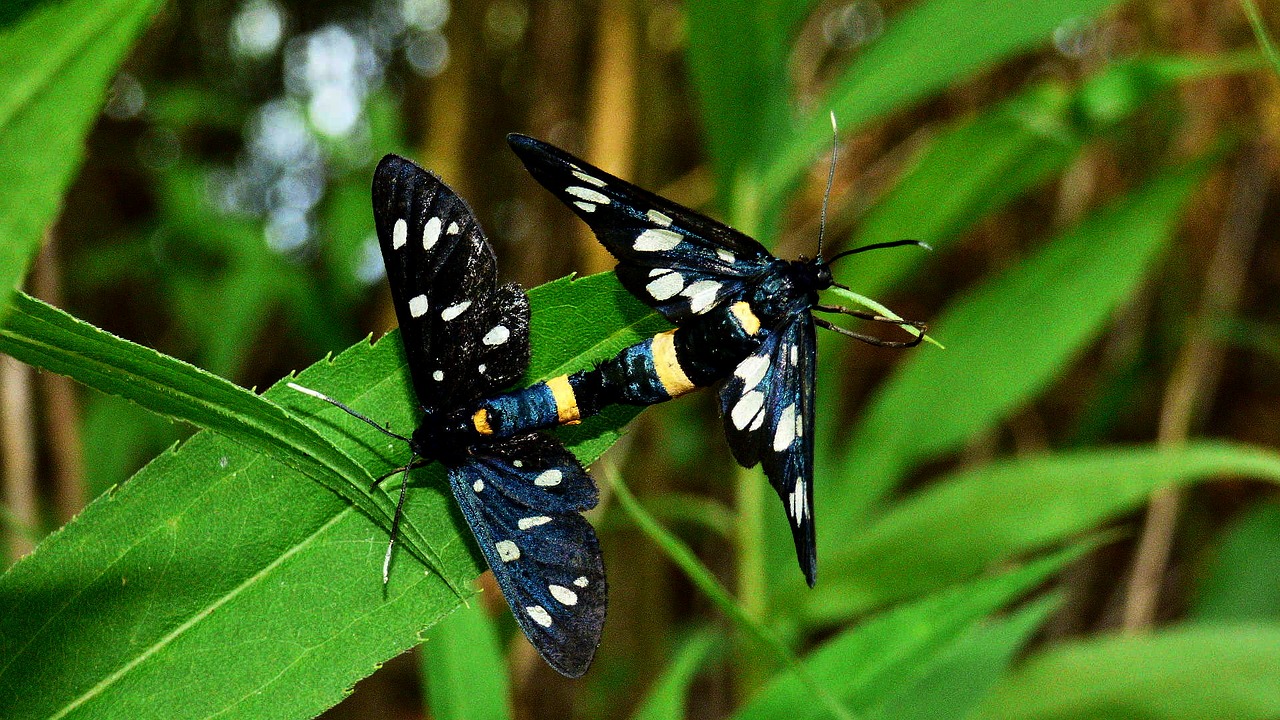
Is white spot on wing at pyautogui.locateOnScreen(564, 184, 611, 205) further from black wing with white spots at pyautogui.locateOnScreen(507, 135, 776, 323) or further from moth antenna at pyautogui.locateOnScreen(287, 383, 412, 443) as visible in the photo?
moth antenna at pyautogui.locateOnScreen(287, 383, 412, 443)

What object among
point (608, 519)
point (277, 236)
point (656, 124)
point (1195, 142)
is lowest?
point (608, 519)

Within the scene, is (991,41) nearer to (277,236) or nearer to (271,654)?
(271,654)

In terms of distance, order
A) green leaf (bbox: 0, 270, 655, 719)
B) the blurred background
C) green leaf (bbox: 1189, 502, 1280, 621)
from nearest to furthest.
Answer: green leaf (bbox: 0, 270, 655, 719), the blurred background, green leaf (bbox: 1189, 502, 1280, 621)

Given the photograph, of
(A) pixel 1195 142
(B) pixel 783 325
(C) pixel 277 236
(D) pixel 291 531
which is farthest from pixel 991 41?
(C) pixel 277 236

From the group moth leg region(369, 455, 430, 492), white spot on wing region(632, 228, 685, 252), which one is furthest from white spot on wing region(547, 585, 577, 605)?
white spot on wing region(632, 228, 685, 252)

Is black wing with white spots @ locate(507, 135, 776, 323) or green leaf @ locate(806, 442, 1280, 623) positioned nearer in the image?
black wing with white spots @ locate(507, 135, 776, 323)

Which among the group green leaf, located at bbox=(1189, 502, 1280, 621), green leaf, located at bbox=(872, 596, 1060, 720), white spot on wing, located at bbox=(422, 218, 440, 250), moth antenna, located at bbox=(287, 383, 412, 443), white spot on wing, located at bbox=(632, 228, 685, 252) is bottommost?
green leaf, located at bbox=(1189, 502, 1280, 621)

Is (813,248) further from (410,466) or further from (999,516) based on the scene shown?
(410,466)
